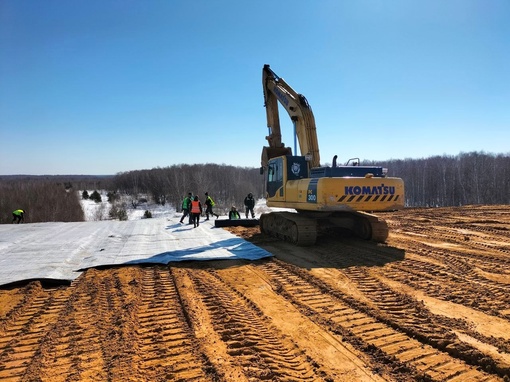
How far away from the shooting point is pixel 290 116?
1132 cm

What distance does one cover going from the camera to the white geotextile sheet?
7.01 meters

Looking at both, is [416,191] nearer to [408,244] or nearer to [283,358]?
[408,244]

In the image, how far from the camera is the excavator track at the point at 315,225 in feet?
31.6

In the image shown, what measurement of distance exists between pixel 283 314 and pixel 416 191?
55970 millimetres

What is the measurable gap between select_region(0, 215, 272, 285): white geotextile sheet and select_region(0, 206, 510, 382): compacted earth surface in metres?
0.44

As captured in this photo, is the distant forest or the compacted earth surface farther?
the distant forest

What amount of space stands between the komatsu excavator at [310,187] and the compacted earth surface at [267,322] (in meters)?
1.76

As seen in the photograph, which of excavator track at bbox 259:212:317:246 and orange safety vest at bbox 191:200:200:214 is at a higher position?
orange safety vest at bbox 191:200:200:214

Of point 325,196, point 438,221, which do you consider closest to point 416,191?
point 438,221

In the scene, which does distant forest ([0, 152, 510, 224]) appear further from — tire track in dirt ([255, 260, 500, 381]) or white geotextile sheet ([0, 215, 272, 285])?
tire track in dirt ([255, 260, 500, 381])

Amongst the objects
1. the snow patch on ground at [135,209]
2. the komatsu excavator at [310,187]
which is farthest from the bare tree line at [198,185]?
the komatsu excavator at [310,187]

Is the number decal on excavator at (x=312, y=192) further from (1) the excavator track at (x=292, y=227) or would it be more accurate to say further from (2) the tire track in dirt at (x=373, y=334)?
(2) the tire track in dirt at (x=373, y=334)

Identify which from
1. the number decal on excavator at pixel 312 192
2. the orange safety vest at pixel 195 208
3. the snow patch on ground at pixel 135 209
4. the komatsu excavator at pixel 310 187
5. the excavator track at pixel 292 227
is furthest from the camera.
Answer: the snow patch on ground at pixel 135 209

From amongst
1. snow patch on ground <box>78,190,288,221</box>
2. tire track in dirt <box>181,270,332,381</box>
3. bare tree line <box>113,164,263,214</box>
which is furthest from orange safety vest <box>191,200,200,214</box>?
bare tree line <box>113,164,263,214</box>
